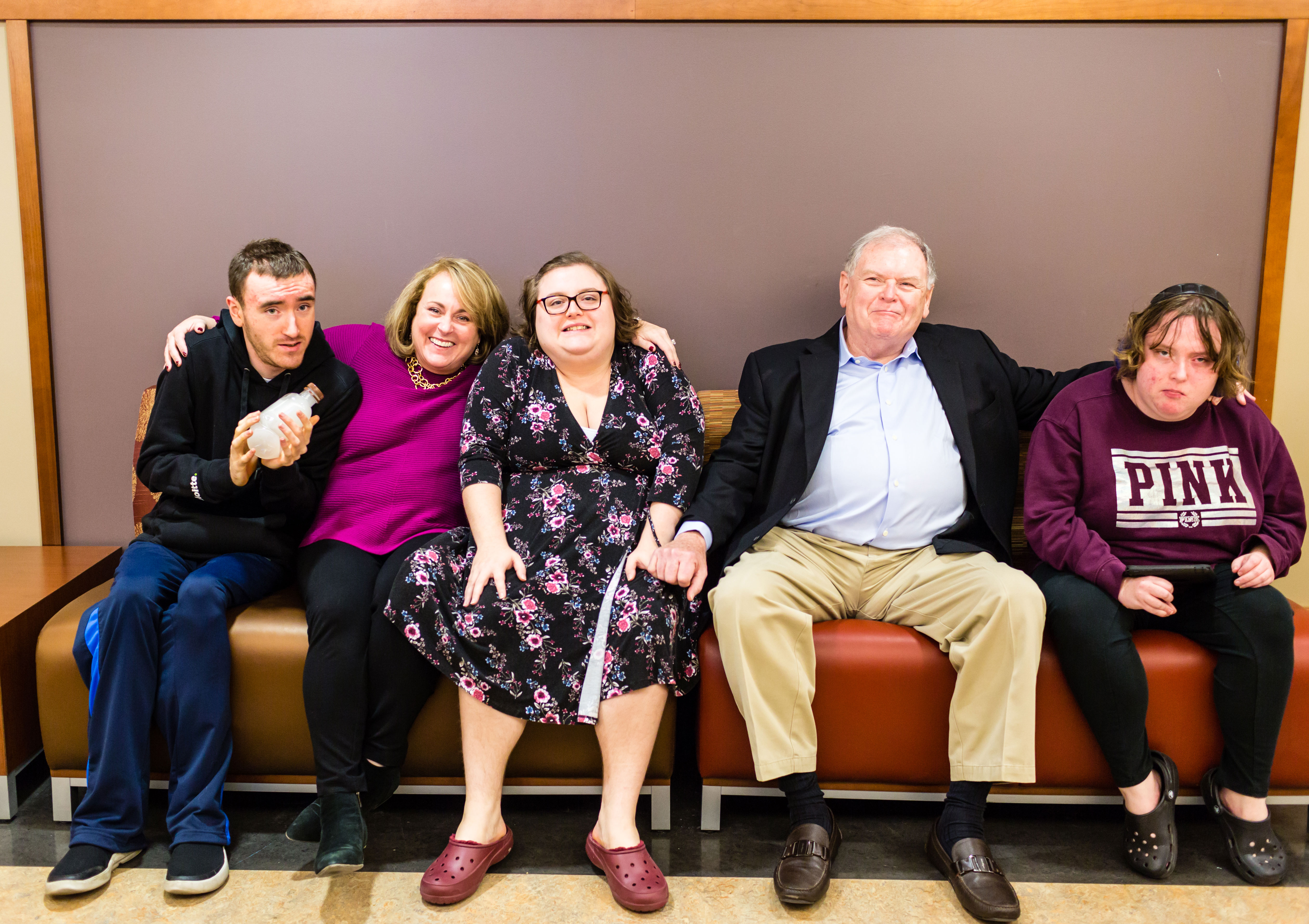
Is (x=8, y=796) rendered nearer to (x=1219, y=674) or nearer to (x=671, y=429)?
(x=671, y=429)

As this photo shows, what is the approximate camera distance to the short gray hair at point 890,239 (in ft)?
7.41

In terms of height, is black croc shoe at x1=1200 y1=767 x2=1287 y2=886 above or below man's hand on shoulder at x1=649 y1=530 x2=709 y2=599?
below

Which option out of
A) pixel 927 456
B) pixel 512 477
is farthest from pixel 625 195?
pixel 927 456

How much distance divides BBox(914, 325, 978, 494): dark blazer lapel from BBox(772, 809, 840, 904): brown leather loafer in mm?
892

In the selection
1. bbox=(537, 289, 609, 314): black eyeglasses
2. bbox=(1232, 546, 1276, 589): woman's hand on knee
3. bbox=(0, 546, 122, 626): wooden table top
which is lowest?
bbox=(0, 546, 122, 626): wooden table top

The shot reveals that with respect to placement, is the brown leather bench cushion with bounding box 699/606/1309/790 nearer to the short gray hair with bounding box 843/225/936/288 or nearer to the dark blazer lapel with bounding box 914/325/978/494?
the dark blazer lapel with bounding box 914/325/978/494

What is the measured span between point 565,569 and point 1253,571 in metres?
1.47

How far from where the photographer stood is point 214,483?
2035mm

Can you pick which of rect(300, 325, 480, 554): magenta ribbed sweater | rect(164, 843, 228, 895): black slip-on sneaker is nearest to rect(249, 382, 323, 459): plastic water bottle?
rect(300, 325, 480, 554): magenta ribbed sweater

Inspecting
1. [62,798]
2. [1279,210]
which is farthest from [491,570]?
Answer: [1279,210]

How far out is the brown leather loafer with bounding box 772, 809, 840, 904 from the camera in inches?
68.6

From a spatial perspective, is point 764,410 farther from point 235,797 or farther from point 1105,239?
point 235,797

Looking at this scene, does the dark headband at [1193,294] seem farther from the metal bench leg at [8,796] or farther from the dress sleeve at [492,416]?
the metal bench leg at [8,796]

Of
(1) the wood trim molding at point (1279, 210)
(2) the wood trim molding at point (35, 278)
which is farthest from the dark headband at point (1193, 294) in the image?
(2) the wood trim molding at point (35, 278)
